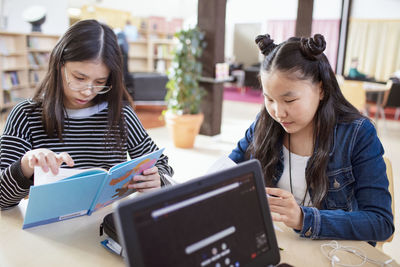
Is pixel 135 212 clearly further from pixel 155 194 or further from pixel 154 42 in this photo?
pixel 154 42

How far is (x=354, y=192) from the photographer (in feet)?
3.89

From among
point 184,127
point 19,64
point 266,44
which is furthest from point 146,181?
point 19,64

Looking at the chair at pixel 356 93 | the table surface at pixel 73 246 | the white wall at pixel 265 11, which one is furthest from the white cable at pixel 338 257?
the white wall at pixel 265 11

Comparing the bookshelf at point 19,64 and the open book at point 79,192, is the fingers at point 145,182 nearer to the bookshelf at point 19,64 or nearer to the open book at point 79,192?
the open book at point 79,192

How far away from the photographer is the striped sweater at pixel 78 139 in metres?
1.31

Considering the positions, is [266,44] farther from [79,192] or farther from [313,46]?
[79,192]

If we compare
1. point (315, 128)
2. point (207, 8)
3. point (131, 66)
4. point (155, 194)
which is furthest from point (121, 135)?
point (131, 66)

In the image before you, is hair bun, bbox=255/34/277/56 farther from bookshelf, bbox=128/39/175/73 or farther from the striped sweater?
bookshelf, bbox=128/39/175/73

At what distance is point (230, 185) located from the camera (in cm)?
71

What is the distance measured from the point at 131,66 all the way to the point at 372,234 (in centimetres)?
797

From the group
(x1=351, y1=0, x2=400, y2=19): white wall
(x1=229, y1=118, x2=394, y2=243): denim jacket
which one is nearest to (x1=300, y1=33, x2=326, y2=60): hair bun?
(x1=229, y1=118, x2=394, y2=243): denim jacket

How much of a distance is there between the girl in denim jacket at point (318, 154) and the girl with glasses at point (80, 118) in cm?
46

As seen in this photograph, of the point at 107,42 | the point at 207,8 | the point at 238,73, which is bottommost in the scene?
the point at 238,73

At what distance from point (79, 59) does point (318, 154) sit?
3.10 feet
